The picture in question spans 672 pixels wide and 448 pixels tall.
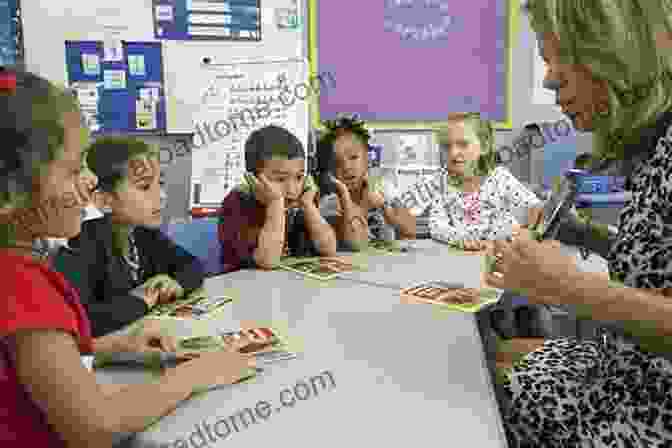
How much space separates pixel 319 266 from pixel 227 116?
4.45 ft

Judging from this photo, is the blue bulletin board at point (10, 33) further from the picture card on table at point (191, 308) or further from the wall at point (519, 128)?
the picture card on table at point (191, 308)

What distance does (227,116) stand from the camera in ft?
9.29

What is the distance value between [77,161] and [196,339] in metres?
0.43

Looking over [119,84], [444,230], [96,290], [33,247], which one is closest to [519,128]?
[444,230]

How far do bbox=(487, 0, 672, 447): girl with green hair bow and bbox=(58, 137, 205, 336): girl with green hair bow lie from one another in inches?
31.8

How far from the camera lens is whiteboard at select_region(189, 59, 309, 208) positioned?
2814 millimetres

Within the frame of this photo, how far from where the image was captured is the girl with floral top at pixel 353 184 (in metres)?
2.30

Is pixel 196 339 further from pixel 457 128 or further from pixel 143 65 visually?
pixel 143 65

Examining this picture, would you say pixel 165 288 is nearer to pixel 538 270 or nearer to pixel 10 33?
pixel 538 270

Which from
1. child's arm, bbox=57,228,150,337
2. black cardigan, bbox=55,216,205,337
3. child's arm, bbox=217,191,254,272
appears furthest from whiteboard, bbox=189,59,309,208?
child's arm, bbox=57,228,150,337

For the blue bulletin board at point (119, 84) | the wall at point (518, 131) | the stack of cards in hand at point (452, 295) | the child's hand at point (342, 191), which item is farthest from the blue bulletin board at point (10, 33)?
the stack of cards in hand at point (452, 295)

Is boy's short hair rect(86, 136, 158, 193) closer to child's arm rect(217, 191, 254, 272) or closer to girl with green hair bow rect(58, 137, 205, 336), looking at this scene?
girl with green hair bow rect(58, 137, 205, 336)

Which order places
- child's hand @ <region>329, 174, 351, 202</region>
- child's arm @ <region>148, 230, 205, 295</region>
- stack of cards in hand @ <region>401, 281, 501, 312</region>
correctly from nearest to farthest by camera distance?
stack of cards in hand @ <region>401, 281, 501, 312</region> < child's arm @ <region>148, 230, 205, 295</region> < child's hand @ <region>329, 174, 351, 202</region>

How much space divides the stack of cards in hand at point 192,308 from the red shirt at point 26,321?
52cm
